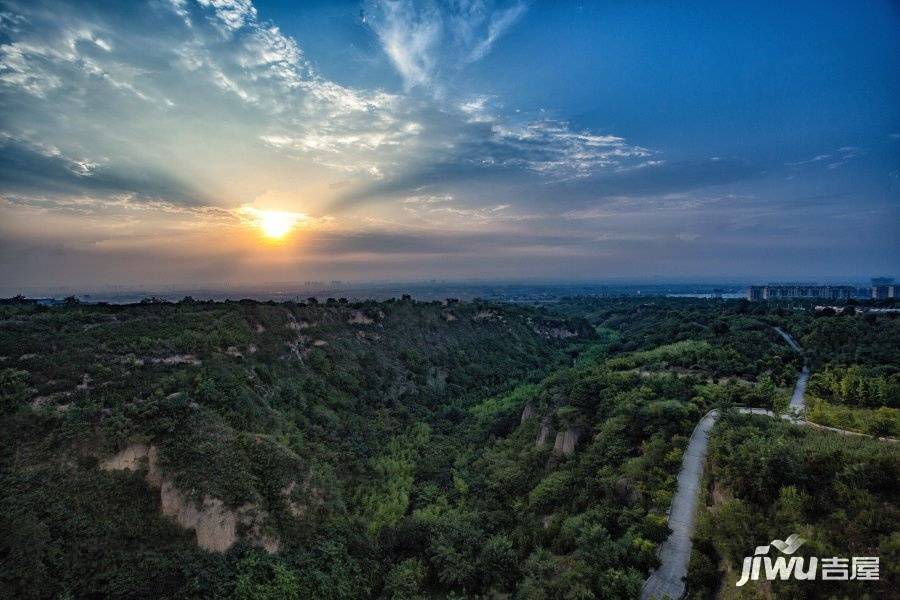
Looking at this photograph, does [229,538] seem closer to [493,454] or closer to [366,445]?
[366,445]

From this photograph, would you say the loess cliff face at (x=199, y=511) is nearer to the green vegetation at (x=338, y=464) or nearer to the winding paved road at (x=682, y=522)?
the green vegetation at (x=338, y=464)

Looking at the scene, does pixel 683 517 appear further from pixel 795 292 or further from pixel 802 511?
pixel 795 292

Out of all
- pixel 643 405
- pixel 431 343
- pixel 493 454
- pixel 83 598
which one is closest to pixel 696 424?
pixel 643 405

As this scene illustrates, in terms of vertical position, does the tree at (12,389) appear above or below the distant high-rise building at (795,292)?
below

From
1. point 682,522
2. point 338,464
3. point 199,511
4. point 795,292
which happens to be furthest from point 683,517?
point 795,292

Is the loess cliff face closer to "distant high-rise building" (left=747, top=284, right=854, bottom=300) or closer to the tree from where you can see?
the tree

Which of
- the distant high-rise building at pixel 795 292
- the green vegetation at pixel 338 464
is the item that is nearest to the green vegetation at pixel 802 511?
the green vegetation at pixel 338 464
